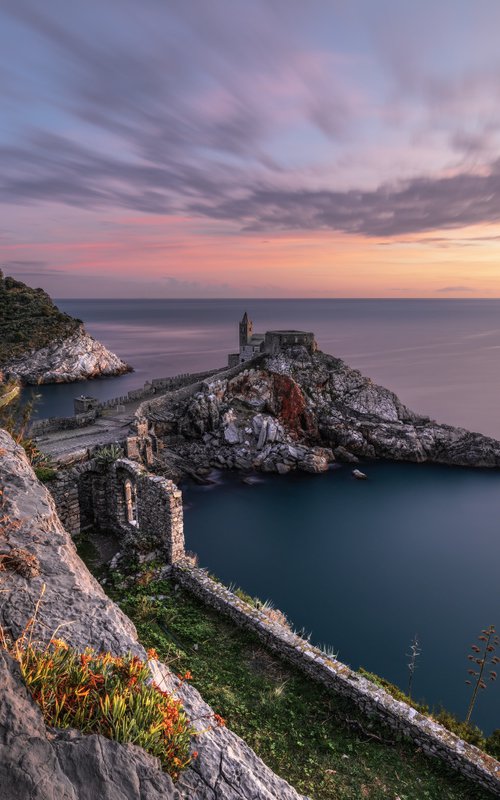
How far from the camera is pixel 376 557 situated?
2550 cm

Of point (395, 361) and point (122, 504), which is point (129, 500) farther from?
point (395, 361)

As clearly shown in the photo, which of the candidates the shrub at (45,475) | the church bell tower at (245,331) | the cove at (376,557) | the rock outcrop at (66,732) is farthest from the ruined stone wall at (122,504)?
the church bell tower at (245,331)

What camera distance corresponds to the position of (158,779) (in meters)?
2.98

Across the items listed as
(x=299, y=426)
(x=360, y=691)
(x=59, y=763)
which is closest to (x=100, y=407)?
(x=299, y=426)

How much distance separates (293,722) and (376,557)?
18.9 m

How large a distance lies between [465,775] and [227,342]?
330 ft

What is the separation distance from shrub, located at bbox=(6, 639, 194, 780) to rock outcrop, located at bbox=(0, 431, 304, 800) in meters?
0.14

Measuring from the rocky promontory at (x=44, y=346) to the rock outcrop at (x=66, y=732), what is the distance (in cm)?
6084

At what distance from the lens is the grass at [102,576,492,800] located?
7.06 meters

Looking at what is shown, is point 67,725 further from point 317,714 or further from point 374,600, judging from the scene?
point 374,600

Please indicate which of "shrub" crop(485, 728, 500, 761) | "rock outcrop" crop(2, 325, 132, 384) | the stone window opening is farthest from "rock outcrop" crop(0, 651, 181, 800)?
"rock outcrop" crop(2, 325, 132, 384)

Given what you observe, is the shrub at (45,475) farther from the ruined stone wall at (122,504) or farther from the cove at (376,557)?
the cove at (376,557)

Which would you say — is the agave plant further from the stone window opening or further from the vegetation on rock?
the vegetation on rock

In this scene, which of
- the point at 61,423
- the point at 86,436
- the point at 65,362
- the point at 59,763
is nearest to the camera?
the point at 59,763
